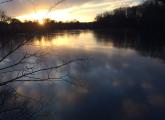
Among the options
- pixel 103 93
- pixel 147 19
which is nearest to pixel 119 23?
pixel 147 19

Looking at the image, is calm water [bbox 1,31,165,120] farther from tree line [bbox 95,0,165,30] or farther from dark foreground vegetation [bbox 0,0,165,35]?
tree line [bbox 95,0,165,30]

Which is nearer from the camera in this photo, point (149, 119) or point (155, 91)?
point (149, 119)

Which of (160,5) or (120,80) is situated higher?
(160,5)

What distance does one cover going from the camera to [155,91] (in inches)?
523

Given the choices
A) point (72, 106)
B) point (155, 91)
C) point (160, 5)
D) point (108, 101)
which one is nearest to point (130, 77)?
point (155, 91)

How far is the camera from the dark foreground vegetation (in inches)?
83.3

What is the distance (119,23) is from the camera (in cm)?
8088

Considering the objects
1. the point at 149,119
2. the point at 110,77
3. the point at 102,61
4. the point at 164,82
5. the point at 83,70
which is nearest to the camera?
the point at 149,119

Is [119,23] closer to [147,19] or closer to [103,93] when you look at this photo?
[147,19]

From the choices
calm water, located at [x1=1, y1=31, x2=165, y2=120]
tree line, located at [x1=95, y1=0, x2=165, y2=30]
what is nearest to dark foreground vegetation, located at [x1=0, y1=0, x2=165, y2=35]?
tree line, located at [x1=95, y1=0, x2=165, y2=30]

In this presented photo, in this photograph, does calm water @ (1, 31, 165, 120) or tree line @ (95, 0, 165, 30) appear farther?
tree line @ (95, 0, 165, 30)

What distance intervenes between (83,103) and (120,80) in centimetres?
430

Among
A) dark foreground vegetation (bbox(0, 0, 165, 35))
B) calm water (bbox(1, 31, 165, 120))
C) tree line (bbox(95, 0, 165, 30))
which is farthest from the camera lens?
tree line (bbox(95, 0, 165, 30))

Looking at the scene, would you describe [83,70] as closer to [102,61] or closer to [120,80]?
[120,80]
